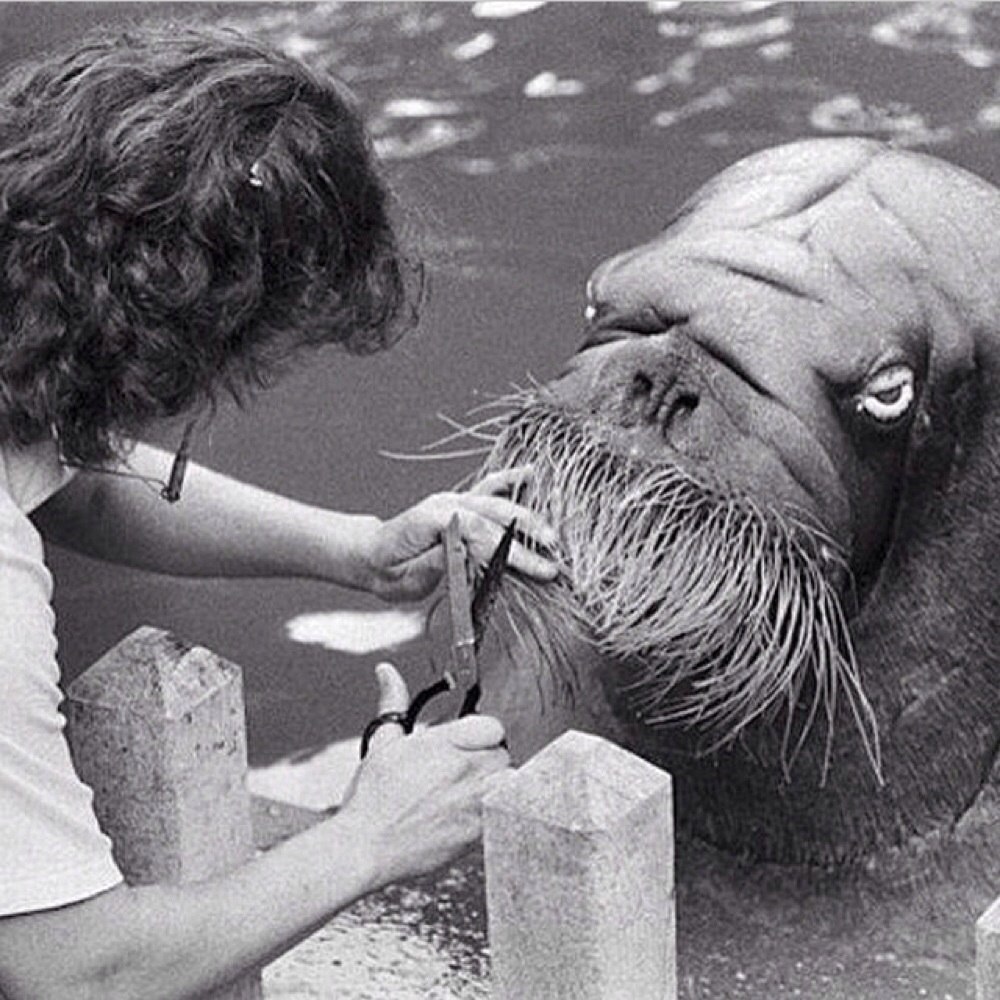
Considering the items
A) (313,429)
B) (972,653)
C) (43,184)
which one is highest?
(43,184)

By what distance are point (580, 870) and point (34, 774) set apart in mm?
558

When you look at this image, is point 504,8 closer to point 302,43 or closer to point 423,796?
point 302,43

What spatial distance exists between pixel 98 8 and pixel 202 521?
14.4 feet

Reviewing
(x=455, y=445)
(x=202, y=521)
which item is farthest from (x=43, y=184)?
(x=455, y=445)

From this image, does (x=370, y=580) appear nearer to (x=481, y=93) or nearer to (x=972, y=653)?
(x=972, y=653)

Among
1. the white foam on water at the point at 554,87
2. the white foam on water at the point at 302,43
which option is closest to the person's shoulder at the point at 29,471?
the white foam on water at the point at 554,87

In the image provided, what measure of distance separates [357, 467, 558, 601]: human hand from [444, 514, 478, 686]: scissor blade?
22 millimetres

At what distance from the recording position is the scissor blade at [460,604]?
10.7 feet

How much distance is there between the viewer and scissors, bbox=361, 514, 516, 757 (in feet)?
10.7

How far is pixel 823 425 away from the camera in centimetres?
367

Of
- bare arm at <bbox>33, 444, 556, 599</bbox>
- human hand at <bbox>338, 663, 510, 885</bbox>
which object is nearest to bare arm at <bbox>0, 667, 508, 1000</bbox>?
human hand at <bbox>338, 663, 510, 885</bbox>

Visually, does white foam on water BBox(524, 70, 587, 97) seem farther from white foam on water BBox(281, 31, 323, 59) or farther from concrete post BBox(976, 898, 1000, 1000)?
concrete post BBox(976, 898, 1000, 1000)

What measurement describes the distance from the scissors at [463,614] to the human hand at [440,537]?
25 mm

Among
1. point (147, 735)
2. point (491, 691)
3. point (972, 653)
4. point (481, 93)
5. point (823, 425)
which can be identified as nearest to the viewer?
point (147, 735)
